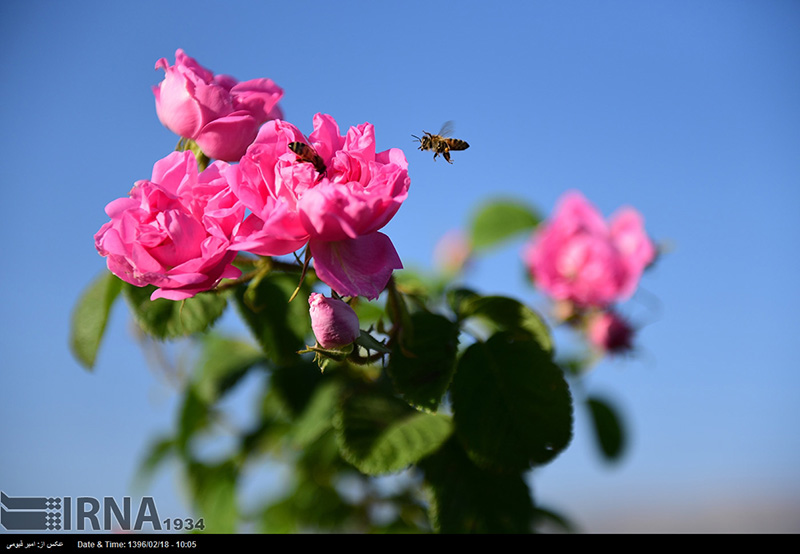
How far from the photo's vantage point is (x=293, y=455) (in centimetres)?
146

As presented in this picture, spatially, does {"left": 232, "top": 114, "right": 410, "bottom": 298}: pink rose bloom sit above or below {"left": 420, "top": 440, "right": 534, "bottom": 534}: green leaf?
above

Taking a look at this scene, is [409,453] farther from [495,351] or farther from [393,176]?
[393,176]

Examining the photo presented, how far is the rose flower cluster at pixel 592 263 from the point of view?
1.58 m

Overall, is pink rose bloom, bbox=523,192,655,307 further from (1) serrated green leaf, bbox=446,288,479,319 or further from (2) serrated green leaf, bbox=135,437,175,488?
(2) serrated green leaf, bbox=135,437,175,488

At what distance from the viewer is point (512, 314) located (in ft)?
3.00

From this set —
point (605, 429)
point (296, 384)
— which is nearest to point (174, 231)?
point (296, 384)

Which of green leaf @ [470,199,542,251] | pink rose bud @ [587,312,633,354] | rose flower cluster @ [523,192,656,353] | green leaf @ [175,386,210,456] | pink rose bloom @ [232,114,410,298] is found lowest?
pink rose bloom @ [232,114,410,298]

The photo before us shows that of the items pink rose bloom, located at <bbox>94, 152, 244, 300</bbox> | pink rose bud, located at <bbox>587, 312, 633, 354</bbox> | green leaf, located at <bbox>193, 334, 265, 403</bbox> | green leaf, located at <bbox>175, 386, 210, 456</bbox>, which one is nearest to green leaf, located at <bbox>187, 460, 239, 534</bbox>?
green leaf, located at <bbox>175, 386, 210, 456</bbox>

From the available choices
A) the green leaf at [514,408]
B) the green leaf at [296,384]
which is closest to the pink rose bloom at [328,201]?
the green leaf at [514,408]

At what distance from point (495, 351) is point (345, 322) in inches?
12.6

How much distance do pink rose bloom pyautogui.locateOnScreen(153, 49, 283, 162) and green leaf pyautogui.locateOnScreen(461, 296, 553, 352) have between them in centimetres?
40

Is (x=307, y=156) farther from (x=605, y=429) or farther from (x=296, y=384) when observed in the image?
(x=605, y=429)

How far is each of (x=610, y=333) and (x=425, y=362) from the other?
101cm

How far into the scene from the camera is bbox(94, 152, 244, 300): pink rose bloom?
0.64 metres
